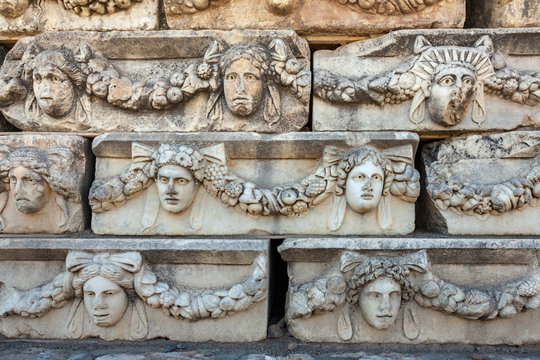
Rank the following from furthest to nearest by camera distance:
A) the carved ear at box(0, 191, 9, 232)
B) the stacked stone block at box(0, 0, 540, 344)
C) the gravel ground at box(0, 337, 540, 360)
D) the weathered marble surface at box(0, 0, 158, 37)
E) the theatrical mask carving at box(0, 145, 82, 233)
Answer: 1. the weathered marble surface at box(0, 0, 158, 37)
2. the carved ear at box(0, 191, 9, 232)
3. the theatrical mask carving at box(0, 145, 82, 233)
4. the stacked stone block at box(0, 0, 540, 344)
5. the gravel ground at box(0, 337, 540, 360)

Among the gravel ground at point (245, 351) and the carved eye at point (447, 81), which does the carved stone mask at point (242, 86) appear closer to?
the carved eye at point (447, 81)

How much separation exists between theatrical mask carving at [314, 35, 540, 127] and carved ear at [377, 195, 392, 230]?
1.79 ft

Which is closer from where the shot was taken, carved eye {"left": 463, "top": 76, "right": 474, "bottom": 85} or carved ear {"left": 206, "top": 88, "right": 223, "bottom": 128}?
carved eye {"left": 463, "top": 76, "right": 474, "bottom": 85}

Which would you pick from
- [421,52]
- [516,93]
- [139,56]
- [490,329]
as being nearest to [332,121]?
[421,52]

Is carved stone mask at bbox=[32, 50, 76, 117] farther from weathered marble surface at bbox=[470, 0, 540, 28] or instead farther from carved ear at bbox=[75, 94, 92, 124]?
weathered marble surface at bbox=[470, 0, 540, 28]

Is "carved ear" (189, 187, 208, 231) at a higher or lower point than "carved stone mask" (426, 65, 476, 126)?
lower

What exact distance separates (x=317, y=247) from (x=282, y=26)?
4.77 ft

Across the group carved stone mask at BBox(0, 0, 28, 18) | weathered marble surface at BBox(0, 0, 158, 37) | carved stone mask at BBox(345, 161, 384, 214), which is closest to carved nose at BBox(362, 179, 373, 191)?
carved stone mask at BBox(345, 161, 384, 214)

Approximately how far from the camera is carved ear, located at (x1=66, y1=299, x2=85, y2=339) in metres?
2.55

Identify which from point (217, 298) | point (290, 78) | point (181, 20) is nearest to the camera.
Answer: point (217, 298)

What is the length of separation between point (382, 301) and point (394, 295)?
8 centimetres

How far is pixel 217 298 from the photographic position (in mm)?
2471

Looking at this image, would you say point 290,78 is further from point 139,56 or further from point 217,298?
point 217,298

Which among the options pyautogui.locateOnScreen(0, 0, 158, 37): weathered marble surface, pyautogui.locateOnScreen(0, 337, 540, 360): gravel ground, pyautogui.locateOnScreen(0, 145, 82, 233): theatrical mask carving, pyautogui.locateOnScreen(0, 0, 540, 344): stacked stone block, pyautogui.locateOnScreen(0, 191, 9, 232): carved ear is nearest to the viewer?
pyautogui.locateOnScreen(0, 337, 540, 360): gravel ground
